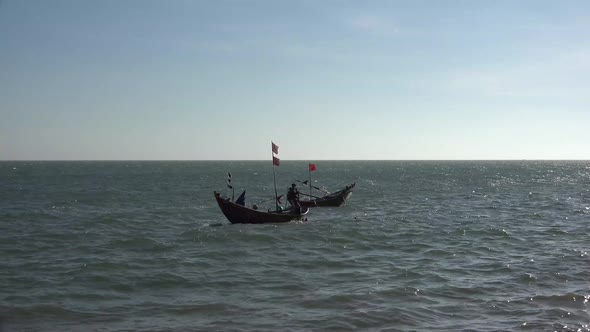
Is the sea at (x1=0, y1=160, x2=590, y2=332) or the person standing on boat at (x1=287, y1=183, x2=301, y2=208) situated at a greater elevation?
the person standing on boat at (x1=287, y1=183, x2=301, y2=208)

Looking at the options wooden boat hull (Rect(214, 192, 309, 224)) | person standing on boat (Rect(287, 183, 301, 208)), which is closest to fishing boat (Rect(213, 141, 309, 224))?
wooden boat hull (Rect(214, 192, 309, 224))

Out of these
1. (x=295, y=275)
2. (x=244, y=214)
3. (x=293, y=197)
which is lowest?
(x=295, y=275)

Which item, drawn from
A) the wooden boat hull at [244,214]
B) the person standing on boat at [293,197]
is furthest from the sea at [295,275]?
the person standing on boat at [293,197]

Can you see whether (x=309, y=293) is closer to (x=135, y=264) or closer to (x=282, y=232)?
(x=135, y=264)

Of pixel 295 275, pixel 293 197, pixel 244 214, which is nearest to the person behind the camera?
pixel 295 275

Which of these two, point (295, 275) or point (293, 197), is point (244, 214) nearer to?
point (293, 197)

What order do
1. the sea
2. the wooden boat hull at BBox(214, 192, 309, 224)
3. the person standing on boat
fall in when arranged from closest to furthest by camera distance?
the sea, the wooden boat hull at BBox(214, 192, 309, 224), the person standing on boat

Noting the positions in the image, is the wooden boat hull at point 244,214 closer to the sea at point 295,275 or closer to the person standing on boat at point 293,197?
the sea at point 295,275

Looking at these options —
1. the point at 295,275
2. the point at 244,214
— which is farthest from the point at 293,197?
the point at 295,275

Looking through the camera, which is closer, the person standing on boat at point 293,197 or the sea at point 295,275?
the sea at point 295,275

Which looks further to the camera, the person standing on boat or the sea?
the person standing on boat

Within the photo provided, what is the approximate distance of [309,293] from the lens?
13344 mm

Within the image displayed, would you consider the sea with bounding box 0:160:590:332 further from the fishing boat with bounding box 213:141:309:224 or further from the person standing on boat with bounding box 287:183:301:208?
the person standing on boat with bounding box 287:183:301:208

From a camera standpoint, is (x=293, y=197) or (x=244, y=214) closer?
(x=244, y=214)
